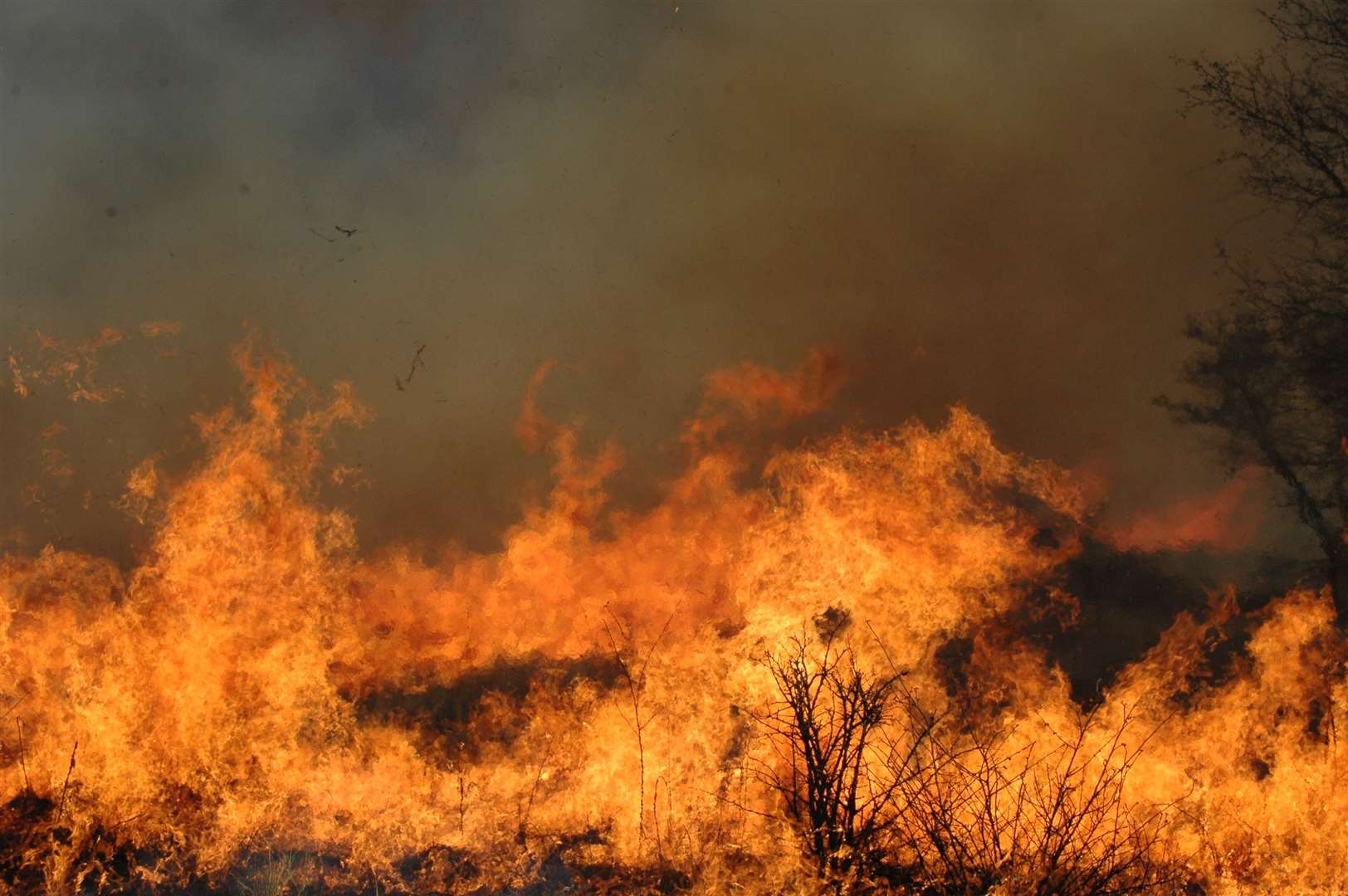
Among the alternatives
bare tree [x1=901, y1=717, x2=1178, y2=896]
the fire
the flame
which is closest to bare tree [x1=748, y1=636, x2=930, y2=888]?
the fire

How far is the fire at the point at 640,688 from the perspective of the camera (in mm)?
6129

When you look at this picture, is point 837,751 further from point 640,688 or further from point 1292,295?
point 1292,295

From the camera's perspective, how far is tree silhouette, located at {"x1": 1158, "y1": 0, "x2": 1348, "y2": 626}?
6.48 meters

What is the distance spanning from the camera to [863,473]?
6750mm

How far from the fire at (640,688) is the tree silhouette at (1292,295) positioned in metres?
0.88

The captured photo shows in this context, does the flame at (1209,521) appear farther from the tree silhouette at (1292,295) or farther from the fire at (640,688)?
the fire at (640,688)

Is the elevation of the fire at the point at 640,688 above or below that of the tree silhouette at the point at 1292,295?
below

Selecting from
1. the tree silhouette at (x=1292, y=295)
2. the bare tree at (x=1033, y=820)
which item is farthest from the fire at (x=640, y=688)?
the tree silhouette at (x=1292, y=295)

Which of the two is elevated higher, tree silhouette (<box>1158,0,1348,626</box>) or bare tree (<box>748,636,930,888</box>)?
tree silhouette (<box>1158,0,1348,626</box>)

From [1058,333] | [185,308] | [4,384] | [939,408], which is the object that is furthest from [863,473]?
[4,384]

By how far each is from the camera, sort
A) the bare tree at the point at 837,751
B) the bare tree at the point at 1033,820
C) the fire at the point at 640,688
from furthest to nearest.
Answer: the fire at the point at 640,688, the bare tree at the point at 837,751, the bare tree at the point at 1033,820

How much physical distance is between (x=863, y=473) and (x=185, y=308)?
505 centimetres

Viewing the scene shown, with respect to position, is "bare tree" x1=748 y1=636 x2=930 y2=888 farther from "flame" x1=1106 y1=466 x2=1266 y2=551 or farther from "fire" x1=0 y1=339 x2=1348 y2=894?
"flame" x1=1106 y1=466 x2=1266 y2=551

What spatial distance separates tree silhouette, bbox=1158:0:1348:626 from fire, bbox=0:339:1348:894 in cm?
88
